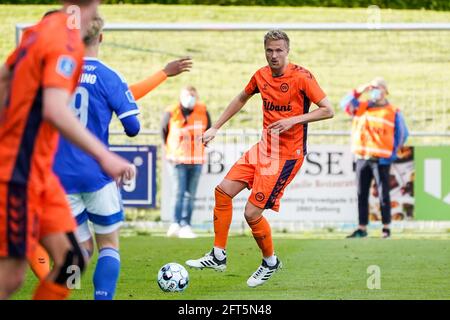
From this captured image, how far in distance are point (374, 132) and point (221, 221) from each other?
642 centimetres

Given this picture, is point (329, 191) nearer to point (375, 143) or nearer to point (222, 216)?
point (375, 143)

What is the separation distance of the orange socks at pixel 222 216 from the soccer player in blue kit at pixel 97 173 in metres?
2.31

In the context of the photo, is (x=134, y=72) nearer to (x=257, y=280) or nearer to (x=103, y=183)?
(x=257, y=280)

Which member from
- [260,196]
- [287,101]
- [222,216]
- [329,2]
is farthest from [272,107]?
[329,2]

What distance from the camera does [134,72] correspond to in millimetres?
20531

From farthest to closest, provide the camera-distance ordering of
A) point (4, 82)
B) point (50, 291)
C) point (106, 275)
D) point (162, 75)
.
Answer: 1. point (162, 75)
2. point (106, 275)
3. point (50, 291)
4. point (4, 82)

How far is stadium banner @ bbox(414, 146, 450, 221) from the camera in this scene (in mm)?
15680

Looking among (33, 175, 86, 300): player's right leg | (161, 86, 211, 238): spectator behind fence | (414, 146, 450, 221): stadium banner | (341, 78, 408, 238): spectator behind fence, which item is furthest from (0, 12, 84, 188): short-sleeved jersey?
(414, 146, 450, 221): stadium banner

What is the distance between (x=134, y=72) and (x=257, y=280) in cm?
1138

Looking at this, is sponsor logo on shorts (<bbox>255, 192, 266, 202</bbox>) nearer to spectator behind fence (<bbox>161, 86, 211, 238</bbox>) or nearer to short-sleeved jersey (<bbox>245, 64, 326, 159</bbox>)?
short-sleeved jersey (<bbox>245, 64, 326, 159</bbox>)

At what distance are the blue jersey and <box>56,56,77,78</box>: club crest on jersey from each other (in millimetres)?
2079

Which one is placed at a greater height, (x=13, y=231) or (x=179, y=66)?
(x=179, y=66)

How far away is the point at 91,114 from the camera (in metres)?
7.38
